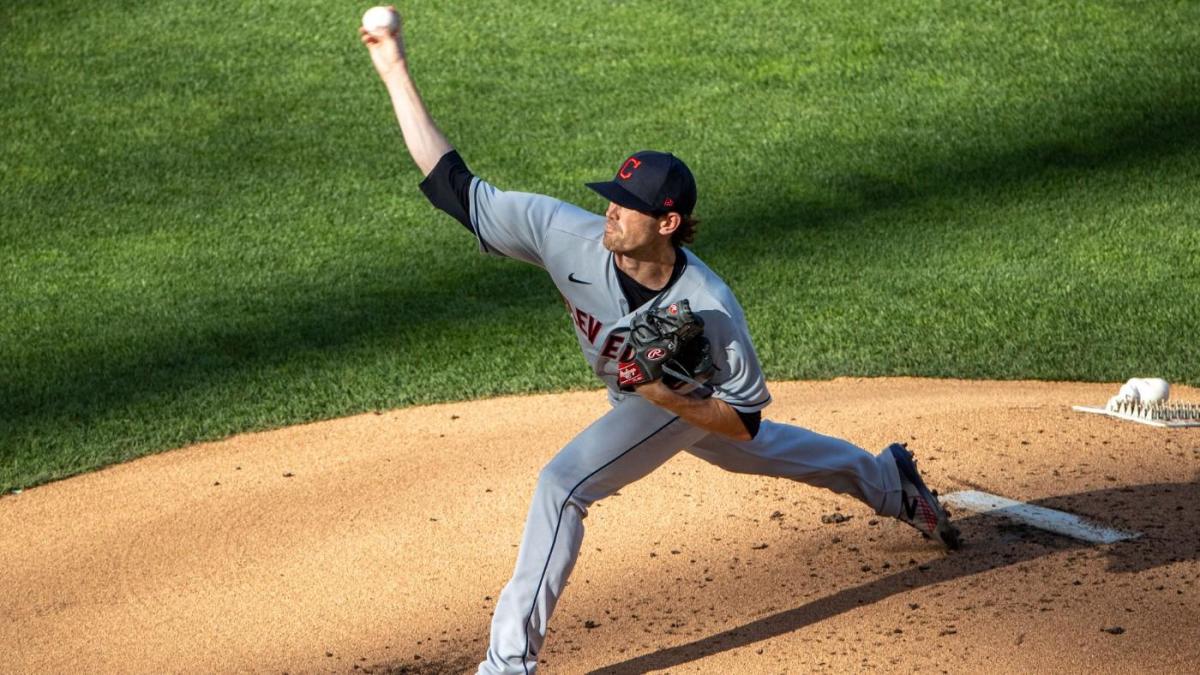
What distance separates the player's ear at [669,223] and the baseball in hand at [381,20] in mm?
966

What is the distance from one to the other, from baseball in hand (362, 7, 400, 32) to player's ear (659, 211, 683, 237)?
38.0 inches

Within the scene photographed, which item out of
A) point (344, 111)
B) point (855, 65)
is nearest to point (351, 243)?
point (344, 111)

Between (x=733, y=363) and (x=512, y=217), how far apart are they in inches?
30.7

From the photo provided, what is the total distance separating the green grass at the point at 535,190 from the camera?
7.61 metres

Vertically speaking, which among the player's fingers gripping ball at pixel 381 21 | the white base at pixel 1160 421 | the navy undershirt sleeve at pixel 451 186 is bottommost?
the white base at pixel 1160 421

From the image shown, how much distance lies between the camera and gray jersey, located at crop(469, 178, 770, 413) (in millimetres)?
4090

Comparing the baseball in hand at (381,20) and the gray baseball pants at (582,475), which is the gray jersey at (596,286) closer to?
the gray baseball pants at (582,475)

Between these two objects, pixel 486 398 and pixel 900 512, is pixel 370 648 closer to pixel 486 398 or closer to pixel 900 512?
pixel 900 512

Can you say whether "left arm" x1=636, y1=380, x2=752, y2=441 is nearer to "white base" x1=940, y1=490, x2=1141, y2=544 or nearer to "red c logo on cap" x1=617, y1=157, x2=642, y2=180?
"red c logo on cap" x1=617, y1=157, x2=642, y2=180

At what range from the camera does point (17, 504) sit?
245 inches

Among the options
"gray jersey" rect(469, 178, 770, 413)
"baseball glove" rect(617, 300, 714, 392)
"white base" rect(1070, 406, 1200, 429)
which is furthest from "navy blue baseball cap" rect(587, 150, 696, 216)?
"white base" rect(1070, 406, 1200, 429)

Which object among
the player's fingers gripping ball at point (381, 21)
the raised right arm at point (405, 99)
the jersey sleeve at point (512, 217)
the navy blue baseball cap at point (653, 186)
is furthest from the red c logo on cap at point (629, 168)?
the player's fingers gripping ball at point (381, 21)

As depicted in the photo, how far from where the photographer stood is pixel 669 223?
4.15 meters

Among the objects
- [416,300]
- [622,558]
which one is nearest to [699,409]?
[622,558]
